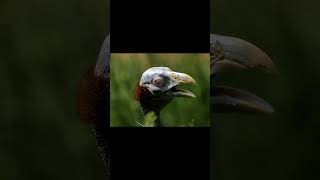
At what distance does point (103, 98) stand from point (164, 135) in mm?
184

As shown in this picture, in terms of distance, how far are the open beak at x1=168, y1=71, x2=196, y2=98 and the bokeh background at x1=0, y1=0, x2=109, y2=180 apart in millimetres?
425

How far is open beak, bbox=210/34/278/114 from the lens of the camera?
1738mm

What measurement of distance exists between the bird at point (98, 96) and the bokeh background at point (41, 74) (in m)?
0.17

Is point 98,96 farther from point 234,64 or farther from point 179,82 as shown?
point 234,64

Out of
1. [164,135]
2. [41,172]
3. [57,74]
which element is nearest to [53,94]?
[57,74]

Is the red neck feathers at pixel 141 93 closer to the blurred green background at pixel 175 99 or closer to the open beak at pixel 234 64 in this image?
the blurred green background at pixel 175 99

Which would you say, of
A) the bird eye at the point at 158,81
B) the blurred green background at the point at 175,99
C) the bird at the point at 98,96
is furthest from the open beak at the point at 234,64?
the bird at the point at 98,96

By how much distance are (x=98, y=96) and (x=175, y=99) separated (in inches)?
8.5

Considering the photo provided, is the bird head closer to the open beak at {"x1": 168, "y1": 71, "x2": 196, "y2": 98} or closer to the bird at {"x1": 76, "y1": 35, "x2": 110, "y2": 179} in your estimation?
the open beak at {"x1": 168, "y1": 71, "x2": 196, "y2": 98}

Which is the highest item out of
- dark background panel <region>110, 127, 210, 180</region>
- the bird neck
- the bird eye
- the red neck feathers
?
the bird eye

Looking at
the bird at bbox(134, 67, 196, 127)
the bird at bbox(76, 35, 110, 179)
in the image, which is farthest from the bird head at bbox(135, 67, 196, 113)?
the bird at bbox(76, 35, 110, 179)

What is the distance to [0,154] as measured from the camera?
209 centimetres

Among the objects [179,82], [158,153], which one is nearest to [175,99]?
[179,82]

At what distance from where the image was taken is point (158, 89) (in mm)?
1733
